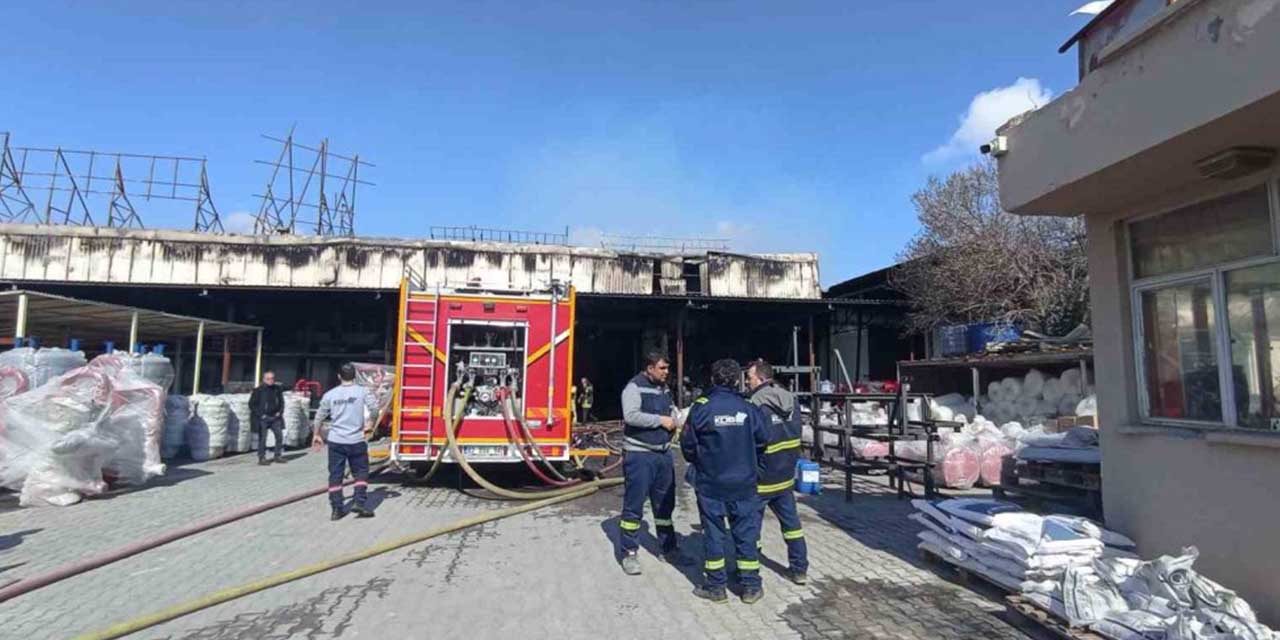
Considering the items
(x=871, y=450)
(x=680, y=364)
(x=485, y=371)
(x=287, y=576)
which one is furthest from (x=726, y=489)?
(x=680, y=364)

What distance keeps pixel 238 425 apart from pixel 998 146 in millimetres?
14305

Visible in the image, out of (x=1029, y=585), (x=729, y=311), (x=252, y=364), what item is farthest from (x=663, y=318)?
(x=1029, y=585)

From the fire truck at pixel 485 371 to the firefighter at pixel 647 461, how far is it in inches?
136

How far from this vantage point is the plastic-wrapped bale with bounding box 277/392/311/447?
1506 cm

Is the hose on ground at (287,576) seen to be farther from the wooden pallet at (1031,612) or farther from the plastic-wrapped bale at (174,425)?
the plastic-wrapped bale at (174,425)

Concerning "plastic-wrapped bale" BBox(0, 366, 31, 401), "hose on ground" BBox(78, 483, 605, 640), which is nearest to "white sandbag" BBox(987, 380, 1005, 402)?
"hose on ground" BBox(78, 483, 605, 640)

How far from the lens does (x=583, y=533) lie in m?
7.03

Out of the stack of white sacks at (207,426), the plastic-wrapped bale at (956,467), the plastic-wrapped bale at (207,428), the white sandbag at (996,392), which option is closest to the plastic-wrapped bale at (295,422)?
the stack of white sacks at (207,426)

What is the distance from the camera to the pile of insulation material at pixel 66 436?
318 inches

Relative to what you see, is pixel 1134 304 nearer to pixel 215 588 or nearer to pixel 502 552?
pixel 502 552

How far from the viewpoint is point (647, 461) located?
18.8ft

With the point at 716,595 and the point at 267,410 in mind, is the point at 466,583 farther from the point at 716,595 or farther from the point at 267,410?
the point at 267,410

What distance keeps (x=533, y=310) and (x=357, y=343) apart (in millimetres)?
16837

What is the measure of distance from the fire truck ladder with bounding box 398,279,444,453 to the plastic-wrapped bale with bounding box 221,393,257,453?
6717mm
